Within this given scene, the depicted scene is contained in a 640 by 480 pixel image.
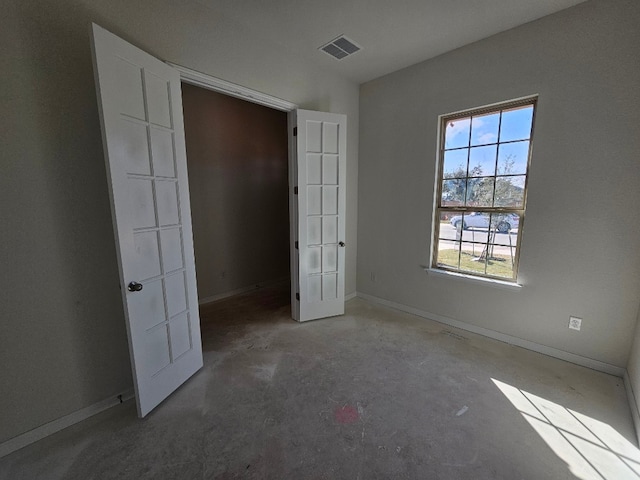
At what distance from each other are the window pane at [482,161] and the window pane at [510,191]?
0.14 metres

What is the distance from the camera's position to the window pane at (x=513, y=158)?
2393mm

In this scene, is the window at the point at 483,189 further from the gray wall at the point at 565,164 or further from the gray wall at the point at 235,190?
the gray wall at the point at 235,190

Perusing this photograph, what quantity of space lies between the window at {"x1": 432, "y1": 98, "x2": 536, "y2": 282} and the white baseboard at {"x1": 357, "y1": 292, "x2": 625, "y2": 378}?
58 cm

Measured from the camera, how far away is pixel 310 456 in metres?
1.44

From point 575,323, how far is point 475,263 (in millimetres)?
893

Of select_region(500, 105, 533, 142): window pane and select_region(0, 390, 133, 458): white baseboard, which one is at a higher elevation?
select_region(500, 105, 533, 142): window pane

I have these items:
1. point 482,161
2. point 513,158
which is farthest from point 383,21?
point 513,158

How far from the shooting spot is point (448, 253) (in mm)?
2979

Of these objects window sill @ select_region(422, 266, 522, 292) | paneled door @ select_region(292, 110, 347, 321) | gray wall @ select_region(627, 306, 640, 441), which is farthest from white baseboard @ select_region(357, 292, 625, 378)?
paneled door @ select_region(292, 110, 347, 321)

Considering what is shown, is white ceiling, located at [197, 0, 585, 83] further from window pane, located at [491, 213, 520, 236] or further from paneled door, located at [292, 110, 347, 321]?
window pane, located at [491, 213, 520, 236]

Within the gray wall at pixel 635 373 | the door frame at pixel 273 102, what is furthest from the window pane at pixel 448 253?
the door frame at pixel 273 102

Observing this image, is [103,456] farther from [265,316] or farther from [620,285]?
[620,285]

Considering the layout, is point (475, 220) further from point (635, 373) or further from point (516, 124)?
point (635, 373)

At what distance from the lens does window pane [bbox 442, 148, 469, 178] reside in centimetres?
277
